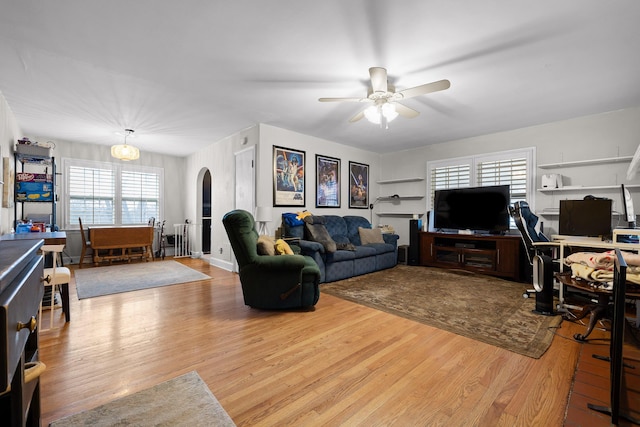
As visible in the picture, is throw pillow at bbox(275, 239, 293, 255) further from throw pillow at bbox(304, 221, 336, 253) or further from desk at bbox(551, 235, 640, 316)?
desk at bbox(551, 235, 640, 316)

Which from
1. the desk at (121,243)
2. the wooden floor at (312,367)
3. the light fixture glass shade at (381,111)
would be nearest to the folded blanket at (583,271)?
the wooden floor at (312,367)

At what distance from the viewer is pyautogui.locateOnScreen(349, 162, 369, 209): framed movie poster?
19.7 feet

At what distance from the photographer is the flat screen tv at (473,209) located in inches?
181

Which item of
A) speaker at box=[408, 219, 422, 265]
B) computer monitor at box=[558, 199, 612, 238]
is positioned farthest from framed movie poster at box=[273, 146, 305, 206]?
computer monitor at box=[558, 199, 612, 238]

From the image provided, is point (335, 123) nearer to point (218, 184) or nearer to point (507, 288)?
point (218, 184)

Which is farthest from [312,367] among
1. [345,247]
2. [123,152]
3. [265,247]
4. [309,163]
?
[123,152]

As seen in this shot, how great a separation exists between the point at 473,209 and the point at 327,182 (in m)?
2.64

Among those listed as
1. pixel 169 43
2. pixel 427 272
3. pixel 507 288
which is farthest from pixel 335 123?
pixel 507 288

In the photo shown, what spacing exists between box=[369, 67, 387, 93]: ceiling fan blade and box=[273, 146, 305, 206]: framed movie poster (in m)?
2.32

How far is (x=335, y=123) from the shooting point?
4.44m

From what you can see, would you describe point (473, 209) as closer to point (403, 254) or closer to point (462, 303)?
point (403, 254)

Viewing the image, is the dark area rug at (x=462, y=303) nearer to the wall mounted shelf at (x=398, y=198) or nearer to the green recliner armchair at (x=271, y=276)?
the green recliner armchair at (x=271, y=276)

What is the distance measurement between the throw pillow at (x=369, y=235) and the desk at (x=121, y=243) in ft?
14.5

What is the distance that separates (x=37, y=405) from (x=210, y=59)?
267cm
